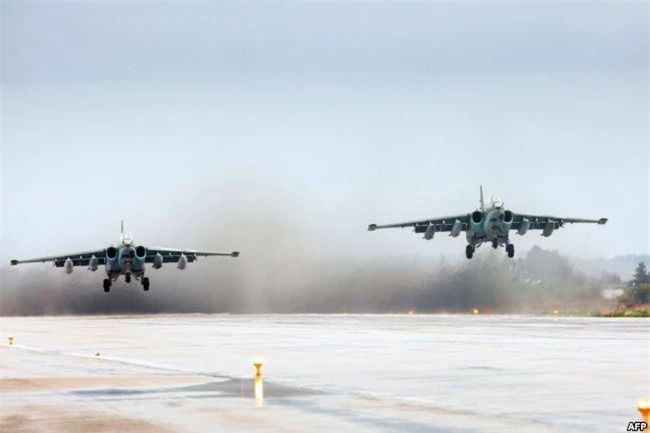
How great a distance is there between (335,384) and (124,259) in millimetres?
74279

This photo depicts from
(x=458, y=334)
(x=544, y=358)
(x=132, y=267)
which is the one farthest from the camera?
(x=132, y=267)

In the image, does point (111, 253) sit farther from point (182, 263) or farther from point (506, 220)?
A: point (506, 220)

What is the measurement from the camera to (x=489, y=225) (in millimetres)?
93750

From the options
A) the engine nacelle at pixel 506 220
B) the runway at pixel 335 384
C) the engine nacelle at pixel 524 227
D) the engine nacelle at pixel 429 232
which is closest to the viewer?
the runway at pixel 335 384

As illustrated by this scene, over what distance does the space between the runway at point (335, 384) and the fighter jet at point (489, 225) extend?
42.0 meters

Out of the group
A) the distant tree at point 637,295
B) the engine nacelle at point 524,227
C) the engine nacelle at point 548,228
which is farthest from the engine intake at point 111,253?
the distant tree at point 637,295

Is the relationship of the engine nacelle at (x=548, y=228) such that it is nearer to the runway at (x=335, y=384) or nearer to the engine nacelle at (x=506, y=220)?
the engine nacelle at (x=506, y=220)

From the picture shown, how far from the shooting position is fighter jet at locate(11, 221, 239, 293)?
332 feet

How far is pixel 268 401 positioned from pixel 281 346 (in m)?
21.9

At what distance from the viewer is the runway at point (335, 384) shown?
2122cm

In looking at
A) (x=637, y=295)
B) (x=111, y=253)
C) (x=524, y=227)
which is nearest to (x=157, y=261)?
(x=111, y=253)

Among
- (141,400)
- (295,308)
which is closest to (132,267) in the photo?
(295,308)

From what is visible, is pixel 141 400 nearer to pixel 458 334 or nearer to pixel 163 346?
pixel 163 346

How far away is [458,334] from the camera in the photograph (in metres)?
54.2
